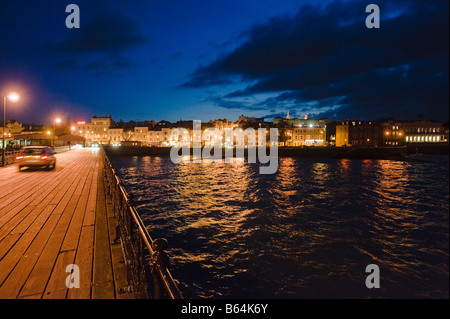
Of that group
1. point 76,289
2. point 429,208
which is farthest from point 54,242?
point 429,208

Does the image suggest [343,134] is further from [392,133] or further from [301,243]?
[301,243]

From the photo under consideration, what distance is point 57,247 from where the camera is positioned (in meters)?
5.54

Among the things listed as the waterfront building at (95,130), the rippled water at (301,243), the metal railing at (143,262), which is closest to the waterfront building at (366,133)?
the rippled water at (301,243)

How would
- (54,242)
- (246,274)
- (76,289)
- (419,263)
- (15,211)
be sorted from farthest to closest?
(419,263) < (246,274) < (15,211) < (54,242) < (76,289)

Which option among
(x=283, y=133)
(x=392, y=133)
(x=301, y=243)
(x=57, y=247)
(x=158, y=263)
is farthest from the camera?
(x=392, y=133)

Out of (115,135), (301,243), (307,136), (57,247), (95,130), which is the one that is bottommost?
(301,243)

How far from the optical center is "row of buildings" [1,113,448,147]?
121 m

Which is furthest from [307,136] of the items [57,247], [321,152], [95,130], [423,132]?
[57,247]

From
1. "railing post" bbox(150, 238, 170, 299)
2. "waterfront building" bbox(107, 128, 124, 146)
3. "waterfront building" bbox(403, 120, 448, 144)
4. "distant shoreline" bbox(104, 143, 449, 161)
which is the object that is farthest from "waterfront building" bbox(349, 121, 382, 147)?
"railing post" bbox(150, 238, 170, 299)

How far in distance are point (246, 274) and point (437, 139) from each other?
157 metres

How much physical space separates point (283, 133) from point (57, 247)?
4767 inches

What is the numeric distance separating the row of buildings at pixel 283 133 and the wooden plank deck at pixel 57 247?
360ft
